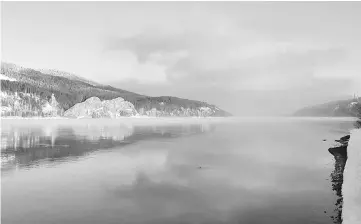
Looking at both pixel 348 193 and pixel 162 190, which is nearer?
pixel 348 193

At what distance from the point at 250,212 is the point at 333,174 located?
17.3 meters

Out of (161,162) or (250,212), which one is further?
(161,162)

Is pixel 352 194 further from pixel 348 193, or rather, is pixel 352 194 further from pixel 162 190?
pixel 162 190

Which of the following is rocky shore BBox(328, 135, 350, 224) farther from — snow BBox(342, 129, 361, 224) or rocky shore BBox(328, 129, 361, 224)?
snow BBox(342, 129, 361, 224)

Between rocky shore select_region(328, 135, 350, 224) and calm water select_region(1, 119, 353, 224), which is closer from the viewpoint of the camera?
calm water select_region(1, 119, 353, 224)

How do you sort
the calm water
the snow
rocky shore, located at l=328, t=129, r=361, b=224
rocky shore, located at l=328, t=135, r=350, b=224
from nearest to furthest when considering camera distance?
the snow → rocky shore, located at l=328, t=129, r=361, b=224 → the calm water → rocky shore, located at l=328, t=135, r=350, b=224

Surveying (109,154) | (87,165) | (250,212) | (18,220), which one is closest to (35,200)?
(18,220)

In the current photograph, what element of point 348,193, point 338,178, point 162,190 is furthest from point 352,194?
point 162,190

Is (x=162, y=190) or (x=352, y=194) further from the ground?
(x=352, y=194)

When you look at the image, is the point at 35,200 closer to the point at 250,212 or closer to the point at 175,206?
the point at 175,206

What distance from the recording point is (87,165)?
3534 centimetres

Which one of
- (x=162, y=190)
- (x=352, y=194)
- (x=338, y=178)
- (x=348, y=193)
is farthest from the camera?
(x=338, y=178)

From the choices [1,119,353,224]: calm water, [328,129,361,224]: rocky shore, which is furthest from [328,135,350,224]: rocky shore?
[1,119,353,224]: calm water

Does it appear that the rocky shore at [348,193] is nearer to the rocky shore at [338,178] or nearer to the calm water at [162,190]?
the rocky shore at [338,178]
